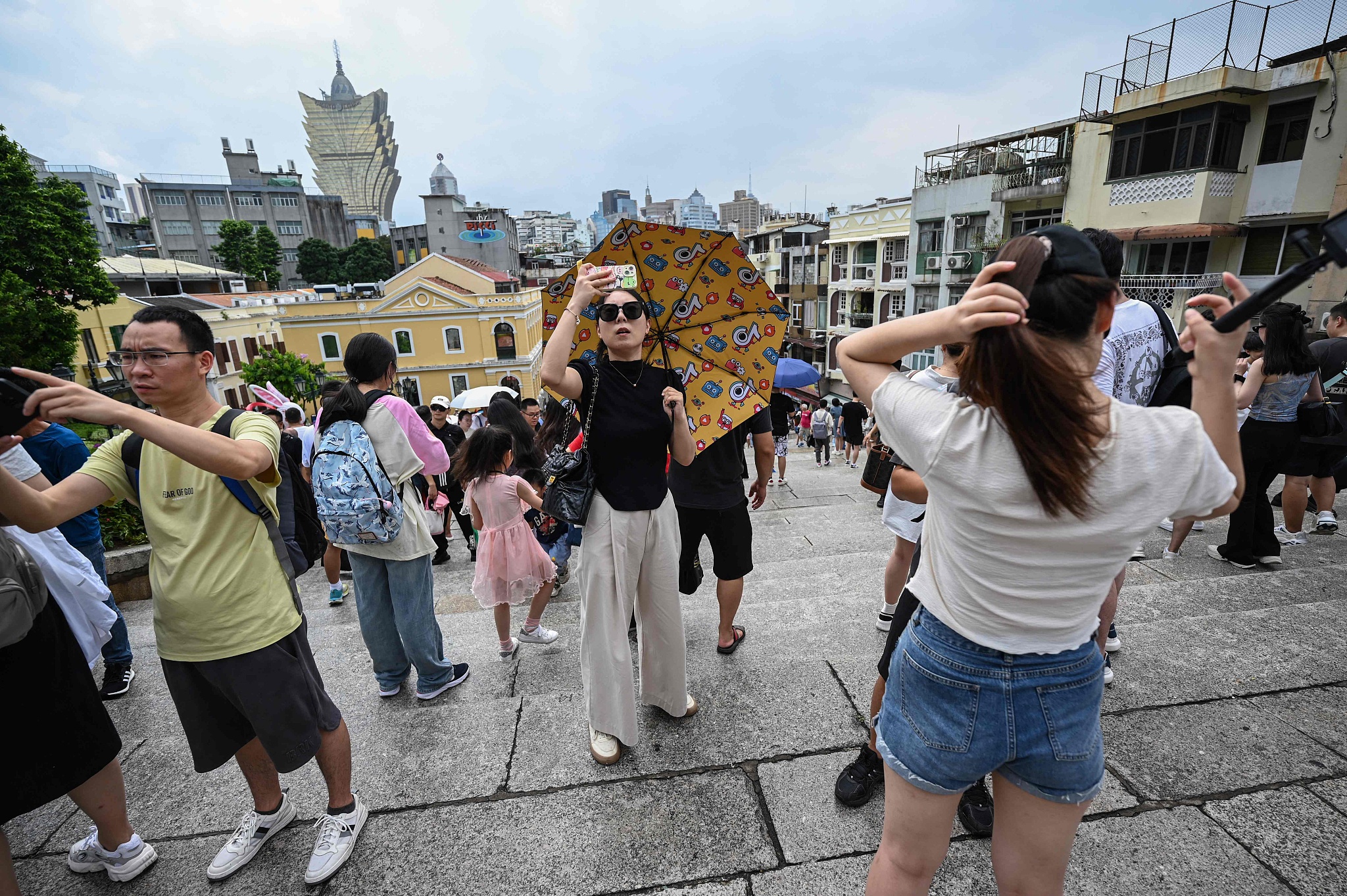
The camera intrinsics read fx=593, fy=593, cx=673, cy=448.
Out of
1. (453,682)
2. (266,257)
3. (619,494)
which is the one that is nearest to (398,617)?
(453,682)

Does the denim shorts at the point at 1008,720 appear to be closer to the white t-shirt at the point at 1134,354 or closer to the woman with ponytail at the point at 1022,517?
the woman with ponytail at the point at 1022,517

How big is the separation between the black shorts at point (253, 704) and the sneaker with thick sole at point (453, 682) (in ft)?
3.14

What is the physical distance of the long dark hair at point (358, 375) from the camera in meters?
2.93

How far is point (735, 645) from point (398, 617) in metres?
1.80

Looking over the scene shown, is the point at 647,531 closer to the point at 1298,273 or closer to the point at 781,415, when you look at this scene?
the point at 1298,273

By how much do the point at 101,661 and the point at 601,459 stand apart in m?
3.62

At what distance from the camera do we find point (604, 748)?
2.53 metres

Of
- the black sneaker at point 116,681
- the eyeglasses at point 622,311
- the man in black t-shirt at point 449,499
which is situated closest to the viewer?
the eyeglasses at point 622,311

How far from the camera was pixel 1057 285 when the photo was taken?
1148 mm

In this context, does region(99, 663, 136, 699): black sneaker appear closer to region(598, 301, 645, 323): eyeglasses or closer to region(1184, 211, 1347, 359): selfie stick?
region(598, 301, 645, 323): eyeglasses

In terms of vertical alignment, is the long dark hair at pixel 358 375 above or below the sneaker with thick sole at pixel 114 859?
above

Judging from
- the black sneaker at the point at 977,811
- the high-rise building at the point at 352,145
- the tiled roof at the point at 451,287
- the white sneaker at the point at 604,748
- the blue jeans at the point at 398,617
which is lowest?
the white sneaker at the point at 604,748

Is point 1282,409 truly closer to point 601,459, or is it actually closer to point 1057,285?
point 1057,285

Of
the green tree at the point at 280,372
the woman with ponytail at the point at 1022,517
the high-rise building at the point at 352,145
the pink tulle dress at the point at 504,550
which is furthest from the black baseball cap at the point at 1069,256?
the high-rise building at the point at 352,145
